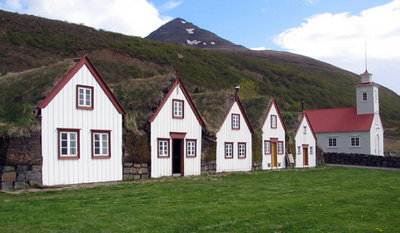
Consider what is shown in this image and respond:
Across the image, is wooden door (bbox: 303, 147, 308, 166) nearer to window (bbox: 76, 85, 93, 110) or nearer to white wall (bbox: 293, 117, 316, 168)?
white wall (bbox: 293, 117, 316, 168)

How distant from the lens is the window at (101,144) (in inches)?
851

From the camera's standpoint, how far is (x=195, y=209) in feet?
41.7

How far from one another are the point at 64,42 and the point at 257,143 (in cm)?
5336

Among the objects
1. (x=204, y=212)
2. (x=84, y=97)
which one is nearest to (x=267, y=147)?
(x=84, y=97)

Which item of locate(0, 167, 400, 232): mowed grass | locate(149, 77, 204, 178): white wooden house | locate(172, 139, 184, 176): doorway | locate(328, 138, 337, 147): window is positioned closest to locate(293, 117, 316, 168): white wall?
locate(328, 138, 337, 147): window

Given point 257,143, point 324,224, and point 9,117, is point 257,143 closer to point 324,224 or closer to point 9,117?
point 9,117

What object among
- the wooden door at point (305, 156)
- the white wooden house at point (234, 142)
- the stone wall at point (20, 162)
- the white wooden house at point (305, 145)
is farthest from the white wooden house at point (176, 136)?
the wooden door at point (305, 156)

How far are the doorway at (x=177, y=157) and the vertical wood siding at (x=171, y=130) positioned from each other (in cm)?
30

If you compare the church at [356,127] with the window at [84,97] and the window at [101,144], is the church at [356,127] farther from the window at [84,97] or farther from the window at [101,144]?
the window at [84,97]

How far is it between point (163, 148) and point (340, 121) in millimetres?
38188

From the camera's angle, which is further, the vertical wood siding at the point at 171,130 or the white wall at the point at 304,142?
the white wall at the point at 304,142

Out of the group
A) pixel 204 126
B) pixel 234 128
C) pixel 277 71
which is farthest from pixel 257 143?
pixel 277 71

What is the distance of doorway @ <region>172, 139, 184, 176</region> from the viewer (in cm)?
2703

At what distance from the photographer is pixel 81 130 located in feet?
68.6
